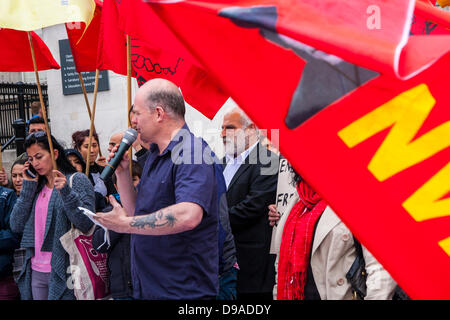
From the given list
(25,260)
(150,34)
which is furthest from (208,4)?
(25,260)

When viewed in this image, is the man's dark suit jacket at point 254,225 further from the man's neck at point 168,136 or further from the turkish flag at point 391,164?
the turkish flag at point 391,164

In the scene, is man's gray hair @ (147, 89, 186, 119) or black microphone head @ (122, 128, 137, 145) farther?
black microphone head @ (122, 128, 137, 145)

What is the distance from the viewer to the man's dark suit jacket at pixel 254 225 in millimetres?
4953

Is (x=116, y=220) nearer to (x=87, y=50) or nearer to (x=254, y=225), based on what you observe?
(x=254, y=225)

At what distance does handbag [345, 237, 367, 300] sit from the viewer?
9.81ft

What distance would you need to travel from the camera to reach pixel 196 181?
286 cm

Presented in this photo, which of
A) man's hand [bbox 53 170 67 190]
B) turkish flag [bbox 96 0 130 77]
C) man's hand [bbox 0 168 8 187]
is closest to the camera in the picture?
man's hand [bbox 53 170 67 190]

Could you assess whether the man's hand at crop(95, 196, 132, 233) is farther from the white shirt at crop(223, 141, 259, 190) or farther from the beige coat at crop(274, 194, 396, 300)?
the white shirt at crop(223, 141, 259, 190)

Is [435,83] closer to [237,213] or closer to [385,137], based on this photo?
[385,137]

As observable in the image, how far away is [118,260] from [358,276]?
1.78m

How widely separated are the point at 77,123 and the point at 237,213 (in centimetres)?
665

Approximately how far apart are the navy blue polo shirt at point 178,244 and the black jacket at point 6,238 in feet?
8.38

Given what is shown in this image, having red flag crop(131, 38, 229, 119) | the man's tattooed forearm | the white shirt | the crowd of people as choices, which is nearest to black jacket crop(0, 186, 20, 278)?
the crowd of people
